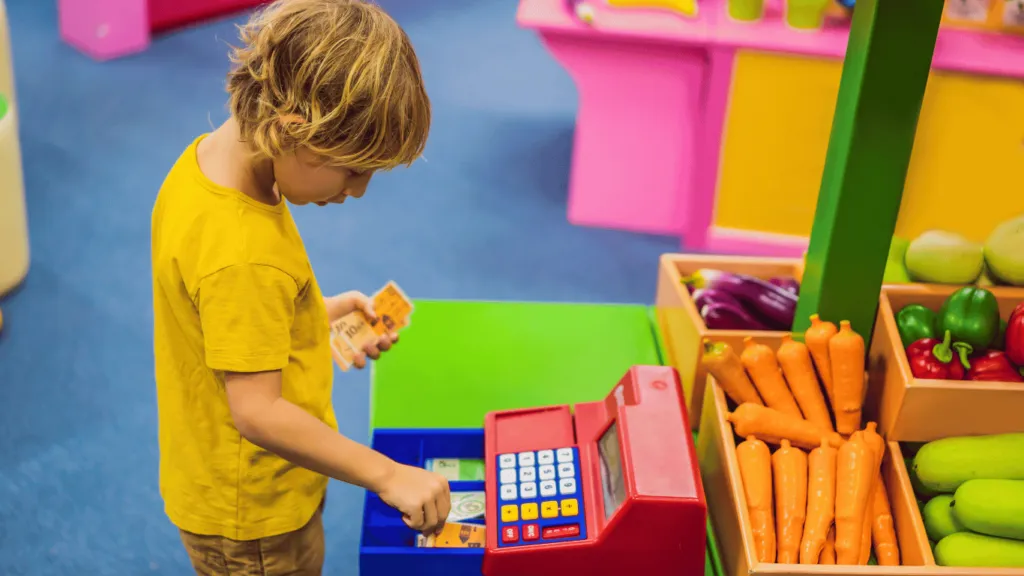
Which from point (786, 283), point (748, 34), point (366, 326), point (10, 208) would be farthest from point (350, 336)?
point (748, 34)

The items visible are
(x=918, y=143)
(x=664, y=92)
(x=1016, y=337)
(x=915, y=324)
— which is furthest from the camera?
(x=664, y=92)

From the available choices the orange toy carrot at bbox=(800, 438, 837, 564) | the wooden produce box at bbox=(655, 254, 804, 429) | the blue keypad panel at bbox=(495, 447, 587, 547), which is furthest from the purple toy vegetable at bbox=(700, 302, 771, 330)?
the blue keypad panel at bbox=(495, 447, 587, 547)

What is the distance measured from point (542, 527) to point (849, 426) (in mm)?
576

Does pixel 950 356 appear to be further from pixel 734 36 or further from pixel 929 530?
pixel 734 36

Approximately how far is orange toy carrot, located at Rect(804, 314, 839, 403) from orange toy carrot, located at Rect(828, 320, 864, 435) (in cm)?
1

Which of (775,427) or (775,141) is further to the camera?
(775,141)

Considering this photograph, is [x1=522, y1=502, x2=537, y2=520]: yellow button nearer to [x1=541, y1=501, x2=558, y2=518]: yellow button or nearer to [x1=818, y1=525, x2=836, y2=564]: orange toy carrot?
[x1=541, y1=501, x2=558, y2=518]: yellow button

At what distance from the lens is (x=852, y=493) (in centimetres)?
170

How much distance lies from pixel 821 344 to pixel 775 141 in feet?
7.61

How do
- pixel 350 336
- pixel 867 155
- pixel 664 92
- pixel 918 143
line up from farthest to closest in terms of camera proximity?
pixel 664 92, pixel 918 143, pixel 350 336, pixel 867 155

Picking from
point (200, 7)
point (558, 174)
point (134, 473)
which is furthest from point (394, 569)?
point (200, 7)

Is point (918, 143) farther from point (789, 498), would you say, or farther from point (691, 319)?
point (789, 498)

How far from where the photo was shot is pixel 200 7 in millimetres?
6070

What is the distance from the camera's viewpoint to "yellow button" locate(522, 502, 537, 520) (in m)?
1.66
